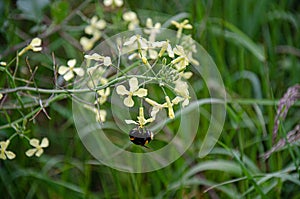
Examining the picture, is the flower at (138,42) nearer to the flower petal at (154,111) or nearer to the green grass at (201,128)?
the flower petal at (154,111)

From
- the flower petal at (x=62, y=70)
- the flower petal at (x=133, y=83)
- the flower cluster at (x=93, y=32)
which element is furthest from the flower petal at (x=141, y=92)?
the flower cluster at (x=93, y=32)

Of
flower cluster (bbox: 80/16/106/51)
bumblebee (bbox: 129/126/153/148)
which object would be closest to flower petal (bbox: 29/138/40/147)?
bumblebee (bbox: 129/126/153/148)

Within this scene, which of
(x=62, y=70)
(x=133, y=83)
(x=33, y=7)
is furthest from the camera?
(x=33, y=7)

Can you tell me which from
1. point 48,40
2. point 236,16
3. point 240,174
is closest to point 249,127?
point 240,174

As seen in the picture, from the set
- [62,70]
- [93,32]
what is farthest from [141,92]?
[93,32]

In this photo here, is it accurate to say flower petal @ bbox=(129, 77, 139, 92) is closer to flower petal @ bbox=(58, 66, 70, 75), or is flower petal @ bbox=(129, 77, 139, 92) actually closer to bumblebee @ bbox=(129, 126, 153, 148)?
bumblebee @ bbox=(129, 126, 153, 148)

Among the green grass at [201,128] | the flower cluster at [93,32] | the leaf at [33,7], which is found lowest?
the green grass at [201,128]

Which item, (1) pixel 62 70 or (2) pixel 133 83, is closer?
(2) pixel 133 83

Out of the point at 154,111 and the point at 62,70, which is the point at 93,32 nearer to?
the point at 62,70

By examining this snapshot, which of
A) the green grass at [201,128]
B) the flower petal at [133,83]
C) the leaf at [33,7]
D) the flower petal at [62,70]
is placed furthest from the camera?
the leaf at [33,7]
